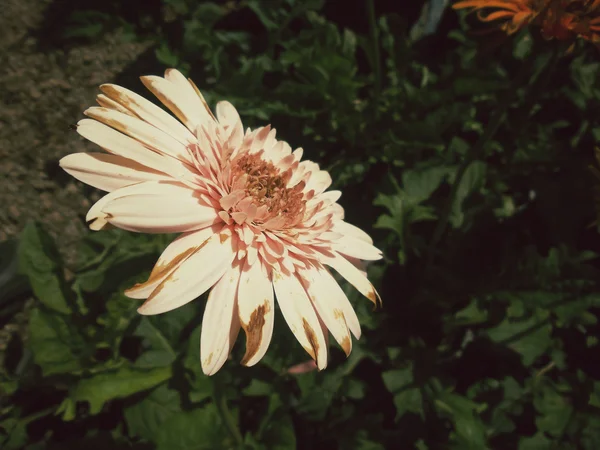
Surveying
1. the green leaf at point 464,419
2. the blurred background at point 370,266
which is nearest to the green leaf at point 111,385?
the blurred background at point 370,266

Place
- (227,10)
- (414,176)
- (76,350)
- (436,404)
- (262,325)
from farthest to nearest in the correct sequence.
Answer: (227,10), (414,176), (436,404), (76,350), (262,325)

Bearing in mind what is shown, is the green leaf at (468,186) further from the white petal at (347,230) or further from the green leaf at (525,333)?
the white petal at (347,230)

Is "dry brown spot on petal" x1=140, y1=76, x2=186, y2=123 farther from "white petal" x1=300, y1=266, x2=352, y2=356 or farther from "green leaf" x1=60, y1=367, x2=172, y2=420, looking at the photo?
"green leaf" x1=60, y1=367, x2=172, y2=420

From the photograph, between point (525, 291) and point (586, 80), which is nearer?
point (525, 291)

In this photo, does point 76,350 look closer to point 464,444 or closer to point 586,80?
point 464,444

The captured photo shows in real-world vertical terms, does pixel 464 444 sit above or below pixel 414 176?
below

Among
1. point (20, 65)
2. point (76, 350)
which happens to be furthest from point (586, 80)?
point (20, 65)
